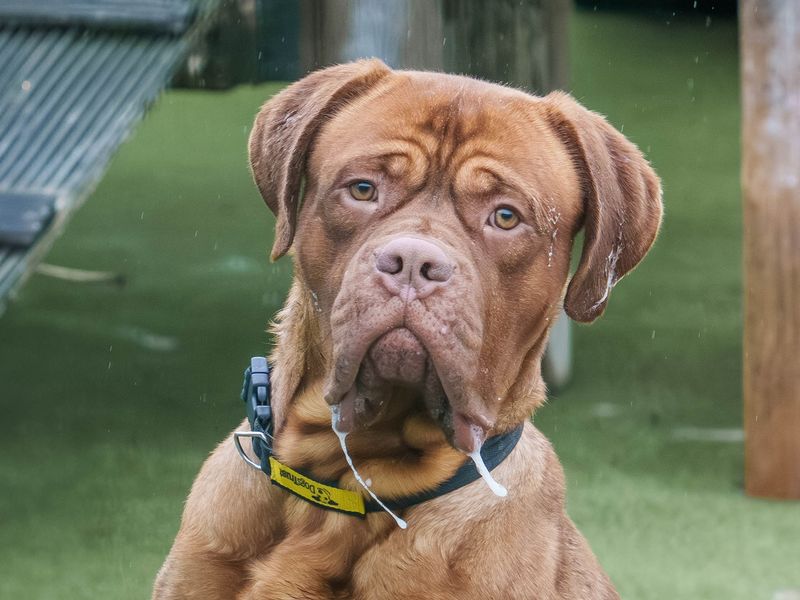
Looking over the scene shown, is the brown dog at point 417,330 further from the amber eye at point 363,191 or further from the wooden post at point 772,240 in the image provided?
the wooden post at point 772,240

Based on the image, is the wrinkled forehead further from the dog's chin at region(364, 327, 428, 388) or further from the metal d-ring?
the metal d-ring

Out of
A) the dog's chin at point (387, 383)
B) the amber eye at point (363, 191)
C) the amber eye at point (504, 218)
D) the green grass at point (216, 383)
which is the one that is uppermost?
the amber eye at point (363, 191)

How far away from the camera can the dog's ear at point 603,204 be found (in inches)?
127

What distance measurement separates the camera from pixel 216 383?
6273 mm

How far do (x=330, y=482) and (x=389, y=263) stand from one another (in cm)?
64

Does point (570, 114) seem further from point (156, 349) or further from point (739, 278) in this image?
point (739, 278)

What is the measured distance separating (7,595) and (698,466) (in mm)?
2667

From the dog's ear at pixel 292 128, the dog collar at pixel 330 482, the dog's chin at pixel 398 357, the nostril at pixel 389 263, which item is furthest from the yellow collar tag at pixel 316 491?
the nostril at pixel 389 263

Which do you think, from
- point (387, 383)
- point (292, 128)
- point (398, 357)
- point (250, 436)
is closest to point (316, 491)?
point (250, 436)

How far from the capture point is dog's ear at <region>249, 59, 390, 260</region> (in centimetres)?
326

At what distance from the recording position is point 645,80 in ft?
38.4

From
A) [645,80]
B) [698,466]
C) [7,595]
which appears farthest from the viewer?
[645,80]

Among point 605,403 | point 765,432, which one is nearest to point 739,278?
point 605,403

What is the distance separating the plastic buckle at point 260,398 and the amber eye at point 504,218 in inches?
27.0
